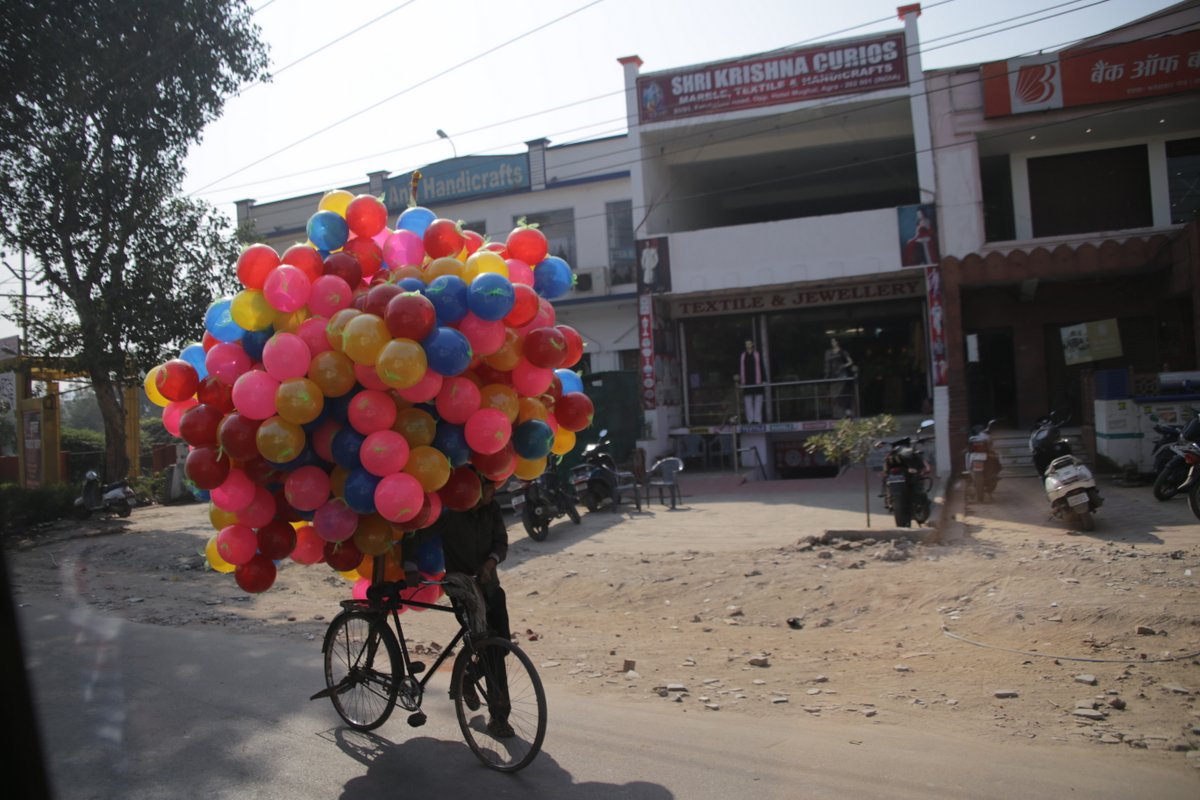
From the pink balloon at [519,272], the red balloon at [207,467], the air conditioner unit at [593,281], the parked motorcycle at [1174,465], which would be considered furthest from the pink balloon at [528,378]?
the air conditioner unit at [593,281]

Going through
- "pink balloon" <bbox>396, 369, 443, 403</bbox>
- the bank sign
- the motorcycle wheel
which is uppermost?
the bank sign

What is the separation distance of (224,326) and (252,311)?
1.14 feet

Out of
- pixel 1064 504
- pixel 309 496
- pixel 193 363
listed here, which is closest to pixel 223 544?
pixel 309 496

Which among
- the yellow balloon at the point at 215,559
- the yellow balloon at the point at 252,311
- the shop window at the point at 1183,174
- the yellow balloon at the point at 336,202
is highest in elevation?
the shop window at the point at 1183,174

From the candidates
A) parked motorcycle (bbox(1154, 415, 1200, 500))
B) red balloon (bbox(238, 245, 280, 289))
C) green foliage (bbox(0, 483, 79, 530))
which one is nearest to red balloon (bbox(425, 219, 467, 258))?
red balloon (bbox(238, 245, 280, 289))

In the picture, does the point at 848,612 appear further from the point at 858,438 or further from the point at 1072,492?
the point at 1072,492

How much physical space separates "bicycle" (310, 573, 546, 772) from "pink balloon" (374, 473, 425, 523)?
662mm

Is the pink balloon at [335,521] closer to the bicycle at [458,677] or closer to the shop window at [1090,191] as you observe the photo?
the bicycle at [458,677]

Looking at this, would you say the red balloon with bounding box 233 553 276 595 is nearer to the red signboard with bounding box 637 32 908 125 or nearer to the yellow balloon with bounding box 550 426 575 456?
the yellow balloon with bounding box 550 426 575 456

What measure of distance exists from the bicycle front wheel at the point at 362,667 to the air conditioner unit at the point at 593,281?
18299 millimetres

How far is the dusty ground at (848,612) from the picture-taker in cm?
560

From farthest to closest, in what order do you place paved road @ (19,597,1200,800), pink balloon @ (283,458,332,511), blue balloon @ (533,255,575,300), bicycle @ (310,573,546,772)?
1. blue balloon @ (533,255,575,300)
2. bicycle @ (310,573,546,772)
3. pink balloon @ (283,458,332,511)
4. paved road @ (19,597,1200,800)

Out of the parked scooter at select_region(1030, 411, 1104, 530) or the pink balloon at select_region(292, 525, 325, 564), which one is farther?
the parked scooter at select_region(1030, 411, 1104, 530)

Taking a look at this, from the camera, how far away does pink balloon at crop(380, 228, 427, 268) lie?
4.93 meters
